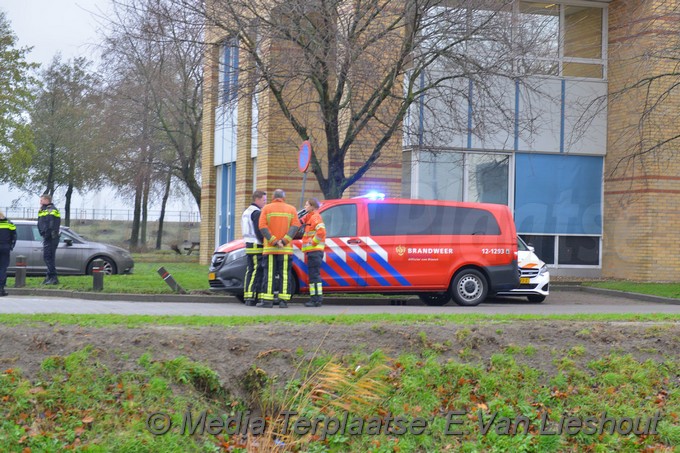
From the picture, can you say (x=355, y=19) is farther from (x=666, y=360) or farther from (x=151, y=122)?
(x=151, y=122)

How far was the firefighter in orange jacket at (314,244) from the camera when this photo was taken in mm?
16319

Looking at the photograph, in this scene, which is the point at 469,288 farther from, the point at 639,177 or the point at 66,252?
the point at 66,252

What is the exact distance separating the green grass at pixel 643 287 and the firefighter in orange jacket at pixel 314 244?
7954 millimetres

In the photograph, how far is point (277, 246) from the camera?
52.3ft

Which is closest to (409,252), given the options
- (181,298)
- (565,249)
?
(181,298)

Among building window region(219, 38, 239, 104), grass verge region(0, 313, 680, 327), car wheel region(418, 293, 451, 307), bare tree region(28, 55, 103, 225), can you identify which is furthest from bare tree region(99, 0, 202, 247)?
grass verge region(0, 313, 680, 327)

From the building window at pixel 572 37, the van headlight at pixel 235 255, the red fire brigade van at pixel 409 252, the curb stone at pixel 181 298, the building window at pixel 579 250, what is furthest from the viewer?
the building window at pixel 579 250

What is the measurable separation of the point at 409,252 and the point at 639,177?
916 centimetres

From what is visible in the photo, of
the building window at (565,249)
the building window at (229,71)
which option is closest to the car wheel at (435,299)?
the building window at (229,71)

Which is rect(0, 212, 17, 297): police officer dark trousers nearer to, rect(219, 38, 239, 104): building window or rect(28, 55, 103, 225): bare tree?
rect(219, 38, 239, 104): building window

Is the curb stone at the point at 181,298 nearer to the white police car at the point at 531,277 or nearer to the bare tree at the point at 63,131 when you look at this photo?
the white police car at the point at 531,277

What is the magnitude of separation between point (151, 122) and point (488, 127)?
20.8 meters

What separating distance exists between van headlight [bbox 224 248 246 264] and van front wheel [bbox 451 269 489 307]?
12.9 feet

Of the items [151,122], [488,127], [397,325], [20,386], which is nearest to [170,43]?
[488,127]
